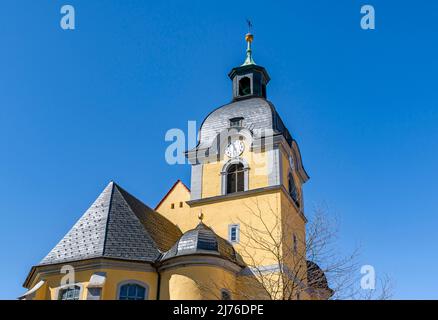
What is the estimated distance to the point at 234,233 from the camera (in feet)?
81.8

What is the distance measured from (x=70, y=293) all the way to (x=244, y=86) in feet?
50.2

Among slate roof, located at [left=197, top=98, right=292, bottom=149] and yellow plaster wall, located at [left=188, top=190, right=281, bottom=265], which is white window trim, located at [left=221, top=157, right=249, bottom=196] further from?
slate roof, located at [left=197, top=98, right=292, bottom=149]

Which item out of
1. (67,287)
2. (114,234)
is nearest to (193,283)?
(114,234)

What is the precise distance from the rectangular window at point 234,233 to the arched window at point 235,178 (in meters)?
1.90

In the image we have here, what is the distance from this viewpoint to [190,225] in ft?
86.1

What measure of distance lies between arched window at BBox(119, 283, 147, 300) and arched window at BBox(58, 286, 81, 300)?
170 cm

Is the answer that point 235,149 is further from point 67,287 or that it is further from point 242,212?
point 67,287

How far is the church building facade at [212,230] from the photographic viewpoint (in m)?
21.6
